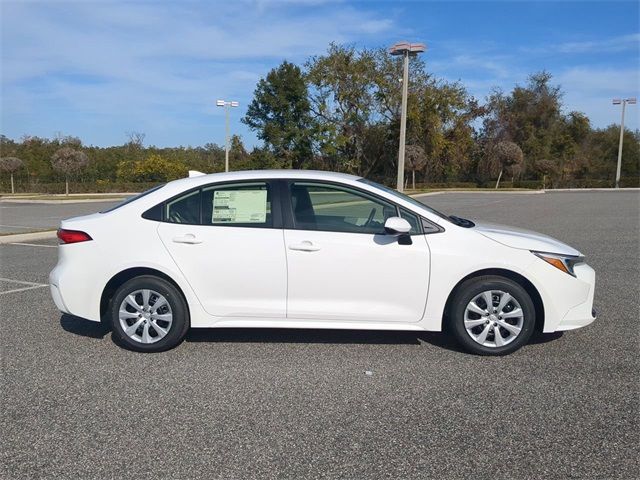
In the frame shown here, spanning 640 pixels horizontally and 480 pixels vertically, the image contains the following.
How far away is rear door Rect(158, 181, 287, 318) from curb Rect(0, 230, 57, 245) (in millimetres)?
10094

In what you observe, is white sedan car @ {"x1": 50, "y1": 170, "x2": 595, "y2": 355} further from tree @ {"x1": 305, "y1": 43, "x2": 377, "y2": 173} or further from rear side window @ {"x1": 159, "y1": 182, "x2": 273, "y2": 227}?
tree @ {"x1": 305, "y1": 43, "x2": 377, "y2": 173}

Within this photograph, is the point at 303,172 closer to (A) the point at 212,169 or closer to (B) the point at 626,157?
(A) the point at 212,169

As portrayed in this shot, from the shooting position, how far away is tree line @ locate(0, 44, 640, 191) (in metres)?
42.8

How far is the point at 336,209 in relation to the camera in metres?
4.87

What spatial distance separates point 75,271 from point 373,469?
10.8 feet

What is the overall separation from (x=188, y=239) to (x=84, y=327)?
185cm

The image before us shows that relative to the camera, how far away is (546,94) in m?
58.5

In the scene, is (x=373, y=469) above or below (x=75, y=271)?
below

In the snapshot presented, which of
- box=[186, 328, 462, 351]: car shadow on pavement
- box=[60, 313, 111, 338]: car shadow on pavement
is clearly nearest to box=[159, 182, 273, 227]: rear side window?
box=[186, 328, 462, 351]: car shadow on pavement

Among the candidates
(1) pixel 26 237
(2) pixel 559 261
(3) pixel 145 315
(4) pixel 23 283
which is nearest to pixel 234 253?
(3) pixel 145 315

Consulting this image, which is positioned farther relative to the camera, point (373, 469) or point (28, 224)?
point (28, 224)

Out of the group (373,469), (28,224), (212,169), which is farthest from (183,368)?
(212,169)

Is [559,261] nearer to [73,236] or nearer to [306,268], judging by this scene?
[306,268]

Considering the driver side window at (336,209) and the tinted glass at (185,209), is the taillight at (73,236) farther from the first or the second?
the driver side window at (336,209)
